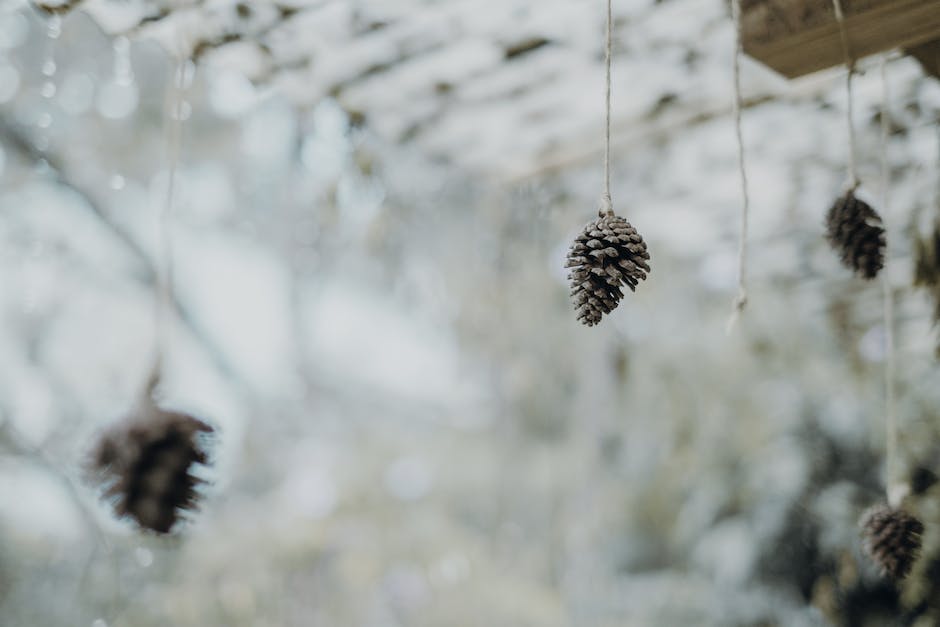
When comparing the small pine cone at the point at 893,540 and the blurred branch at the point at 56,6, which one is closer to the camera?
the small pine cone at the point at 893,540

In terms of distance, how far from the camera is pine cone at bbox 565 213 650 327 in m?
0.74

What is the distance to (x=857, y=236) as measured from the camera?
100cm

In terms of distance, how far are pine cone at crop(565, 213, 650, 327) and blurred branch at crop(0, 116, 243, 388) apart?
2656 millimetres

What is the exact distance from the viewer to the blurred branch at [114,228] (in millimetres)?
2869

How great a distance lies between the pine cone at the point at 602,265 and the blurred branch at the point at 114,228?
8.71 ft

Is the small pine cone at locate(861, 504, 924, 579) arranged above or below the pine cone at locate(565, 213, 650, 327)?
below

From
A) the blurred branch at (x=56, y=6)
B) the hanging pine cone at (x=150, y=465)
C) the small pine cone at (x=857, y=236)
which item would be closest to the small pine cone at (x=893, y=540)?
the small pine cone at (x=857, y=236)

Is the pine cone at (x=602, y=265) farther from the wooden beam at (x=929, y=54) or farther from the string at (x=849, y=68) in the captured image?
the wooden beam at (x=929, y=54)

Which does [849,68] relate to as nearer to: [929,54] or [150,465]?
[929,54]

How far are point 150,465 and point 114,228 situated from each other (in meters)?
2.97

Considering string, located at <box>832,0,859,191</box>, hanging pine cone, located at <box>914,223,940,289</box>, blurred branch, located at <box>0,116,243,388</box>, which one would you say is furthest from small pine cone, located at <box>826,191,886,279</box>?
blurred branch, located at <box>0,116,243,388</box>

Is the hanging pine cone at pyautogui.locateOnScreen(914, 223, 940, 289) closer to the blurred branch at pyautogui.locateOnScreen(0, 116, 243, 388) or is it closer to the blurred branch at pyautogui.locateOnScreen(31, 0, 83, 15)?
the blurred branch at pyautogui.locateOnScreen(31, 0, 83, 15)

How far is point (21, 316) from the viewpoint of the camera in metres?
2.92

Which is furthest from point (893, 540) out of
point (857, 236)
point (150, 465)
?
point (150, 465)
